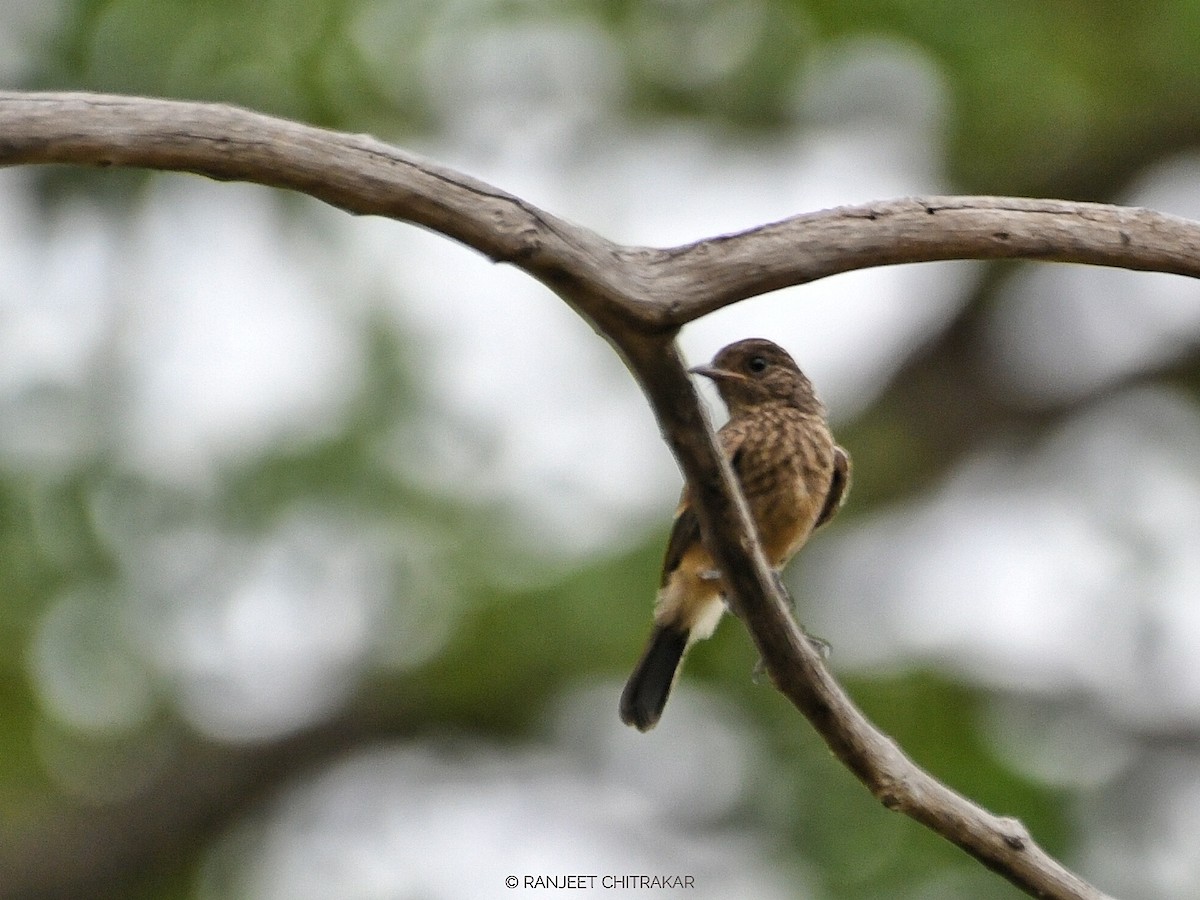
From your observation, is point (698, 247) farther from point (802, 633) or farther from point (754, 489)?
point (754, 489)

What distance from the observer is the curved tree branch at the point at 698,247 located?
9.82 feet

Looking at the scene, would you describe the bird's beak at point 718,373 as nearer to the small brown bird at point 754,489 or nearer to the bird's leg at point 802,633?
the small brown bird at point 754,489

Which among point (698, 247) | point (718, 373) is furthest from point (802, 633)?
point (718, 373)

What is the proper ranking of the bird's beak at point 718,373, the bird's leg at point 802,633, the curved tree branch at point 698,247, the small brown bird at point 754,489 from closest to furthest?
the curved tree branch at point 698,247, the bird's leg at point 802,633, the small brown bird at point 754,489, the bird's beak at point 718,373

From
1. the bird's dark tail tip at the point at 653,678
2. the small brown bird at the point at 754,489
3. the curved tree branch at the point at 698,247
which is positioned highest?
the curved tree branch at the point at 698,247

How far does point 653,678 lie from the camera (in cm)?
479

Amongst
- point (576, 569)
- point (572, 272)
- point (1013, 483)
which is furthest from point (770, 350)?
point (1013, 483)

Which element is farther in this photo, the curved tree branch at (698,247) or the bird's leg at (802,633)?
the bird's leg at (802,633)

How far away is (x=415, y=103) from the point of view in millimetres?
8688

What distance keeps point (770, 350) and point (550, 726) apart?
4306 mm

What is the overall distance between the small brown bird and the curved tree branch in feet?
3.20

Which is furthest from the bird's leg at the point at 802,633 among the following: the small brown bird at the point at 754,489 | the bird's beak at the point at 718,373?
the bird's beak at the point at 718,373

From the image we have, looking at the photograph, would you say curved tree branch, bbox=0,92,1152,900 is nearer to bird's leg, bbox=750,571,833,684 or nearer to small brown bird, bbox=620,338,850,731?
bird's leg, bbox=750,571,833,684

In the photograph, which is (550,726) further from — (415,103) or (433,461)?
(415,103)
